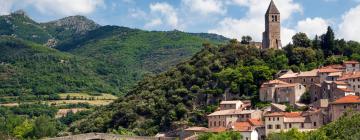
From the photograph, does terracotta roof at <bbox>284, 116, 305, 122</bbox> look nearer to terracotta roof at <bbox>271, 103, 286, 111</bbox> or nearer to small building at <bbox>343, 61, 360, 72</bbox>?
terracotta roof at <bbox>271, 103, 286, 111</bbox>

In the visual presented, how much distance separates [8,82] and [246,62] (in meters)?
85.5

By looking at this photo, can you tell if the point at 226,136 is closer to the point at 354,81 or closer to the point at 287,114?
the point at 287,114

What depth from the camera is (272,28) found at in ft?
313

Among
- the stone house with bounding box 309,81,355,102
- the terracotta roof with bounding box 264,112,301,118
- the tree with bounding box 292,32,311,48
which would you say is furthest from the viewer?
the tree with bounding box 292,32,311,48

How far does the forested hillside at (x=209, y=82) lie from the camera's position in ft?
Result: 282

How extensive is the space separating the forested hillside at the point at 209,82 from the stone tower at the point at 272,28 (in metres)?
2.74

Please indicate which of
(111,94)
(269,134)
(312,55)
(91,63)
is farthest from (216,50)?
(91,63)

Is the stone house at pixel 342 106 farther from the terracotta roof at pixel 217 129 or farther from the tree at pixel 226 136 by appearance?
the terracotta roof at pixel 217 129

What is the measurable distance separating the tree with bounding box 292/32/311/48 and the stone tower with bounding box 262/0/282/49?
10.7ft

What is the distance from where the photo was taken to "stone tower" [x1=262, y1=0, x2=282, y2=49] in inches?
3762

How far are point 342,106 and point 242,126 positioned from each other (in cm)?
995

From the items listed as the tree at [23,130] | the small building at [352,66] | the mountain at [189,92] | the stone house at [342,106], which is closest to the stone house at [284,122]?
the stone house at [342,106]

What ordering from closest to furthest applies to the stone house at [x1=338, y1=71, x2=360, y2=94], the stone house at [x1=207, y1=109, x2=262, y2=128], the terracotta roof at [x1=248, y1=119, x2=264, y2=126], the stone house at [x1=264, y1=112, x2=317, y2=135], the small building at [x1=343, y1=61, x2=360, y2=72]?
1. the stone house at [x1=264, y1=112, x2=317, y2=135]
2. the terracotta roof at [x1=248, y1=119, x2=264, y2=126]
3. the stone house at [x1=338, y1=71, x2=360, y2=94]
4. the stone house at [x1=207, y1=109, x2=262, y2=128]
5. the small building at [x1=343, y1=61, x2=360, y2=72]

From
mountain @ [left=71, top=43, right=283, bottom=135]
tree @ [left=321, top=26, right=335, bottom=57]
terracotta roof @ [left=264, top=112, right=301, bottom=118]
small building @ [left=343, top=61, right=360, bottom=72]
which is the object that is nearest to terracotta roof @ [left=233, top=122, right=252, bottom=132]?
terracotta roof @ [left=264, top=112, right=301, bottom=118]
